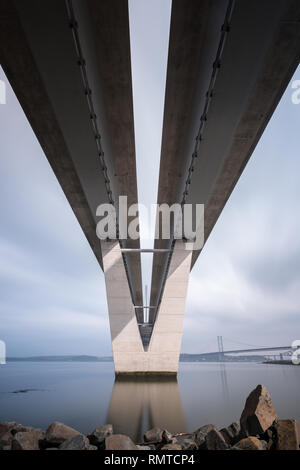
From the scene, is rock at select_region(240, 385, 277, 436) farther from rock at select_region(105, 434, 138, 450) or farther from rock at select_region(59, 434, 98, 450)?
rock at select_region(59, 434, 98, 450)

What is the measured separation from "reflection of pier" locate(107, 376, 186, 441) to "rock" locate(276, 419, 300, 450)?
101 inches

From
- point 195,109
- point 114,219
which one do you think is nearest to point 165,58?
point 195,109

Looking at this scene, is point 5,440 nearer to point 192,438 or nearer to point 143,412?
point 192,438

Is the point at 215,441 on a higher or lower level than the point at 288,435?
lower

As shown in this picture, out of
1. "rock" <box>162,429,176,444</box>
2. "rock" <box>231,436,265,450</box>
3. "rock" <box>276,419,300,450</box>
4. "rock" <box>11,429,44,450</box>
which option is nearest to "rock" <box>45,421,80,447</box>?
"rock" <box>11,429,44,450</box>

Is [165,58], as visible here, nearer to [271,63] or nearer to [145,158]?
[271,63]

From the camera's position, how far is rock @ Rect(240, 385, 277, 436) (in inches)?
177

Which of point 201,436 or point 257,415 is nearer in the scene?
point 201,436

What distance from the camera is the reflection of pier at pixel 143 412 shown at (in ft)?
20.2

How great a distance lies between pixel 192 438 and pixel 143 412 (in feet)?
11.6

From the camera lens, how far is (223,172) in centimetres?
1155

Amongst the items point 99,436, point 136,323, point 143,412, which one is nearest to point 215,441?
point 99,436

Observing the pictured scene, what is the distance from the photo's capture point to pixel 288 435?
3777 millimetres

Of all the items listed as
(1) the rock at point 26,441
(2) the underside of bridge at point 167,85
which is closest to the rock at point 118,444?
(1) the rock at point 26,441
